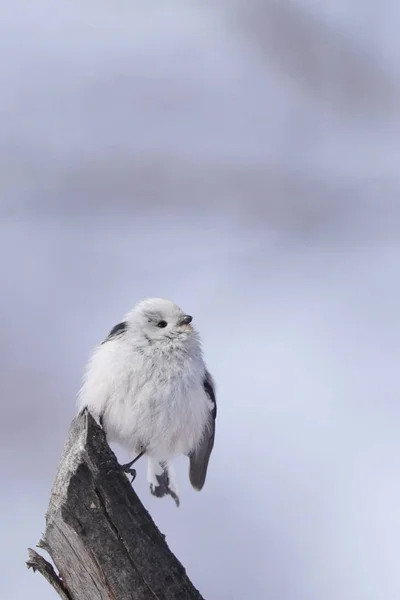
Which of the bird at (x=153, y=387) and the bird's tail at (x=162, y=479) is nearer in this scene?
the bird at (x=153, y=387)

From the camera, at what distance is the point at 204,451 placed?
2.30 metres

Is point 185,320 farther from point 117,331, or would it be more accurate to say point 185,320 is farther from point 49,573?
point 49,573

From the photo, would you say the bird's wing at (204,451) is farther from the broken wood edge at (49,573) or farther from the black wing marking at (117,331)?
the broken wood edge at (49,573)

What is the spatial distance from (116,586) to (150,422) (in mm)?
712

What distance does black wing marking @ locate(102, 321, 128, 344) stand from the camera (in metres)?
2.23

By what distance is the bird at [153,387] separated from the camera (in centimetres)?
204

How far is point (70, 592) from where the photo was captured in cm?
142

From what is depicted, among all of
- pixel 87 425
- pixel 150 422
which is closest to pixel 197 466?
pixel 150 422

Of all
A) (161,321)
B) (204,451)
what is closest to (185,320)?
(161,321)

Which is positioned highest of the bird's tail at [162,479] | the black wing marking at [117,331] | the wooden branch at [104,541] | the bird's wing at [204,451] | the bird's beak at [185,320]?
the black wing marking at [117,331]

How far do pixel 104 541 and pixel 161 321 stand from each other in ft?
3.20

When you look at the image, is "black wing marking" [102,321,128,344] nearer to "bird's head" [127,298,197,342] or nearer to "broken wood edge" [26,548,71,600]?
"bird's head" [127,298,197,342]

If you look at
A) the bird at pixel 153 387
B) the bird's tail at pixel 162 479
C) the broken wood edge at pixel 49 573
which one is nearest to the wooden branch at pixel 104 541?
the broken wood edge at pixel 49 573

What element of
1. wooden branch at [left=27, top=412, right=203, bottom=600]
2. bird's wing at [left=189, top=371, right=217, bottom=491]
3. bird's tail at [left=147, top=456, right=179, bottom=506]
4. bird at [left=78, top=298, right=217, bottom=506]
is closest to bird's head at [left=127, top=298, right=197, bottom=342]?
bird at [left=78, top=298, right=217, bottom=506]
